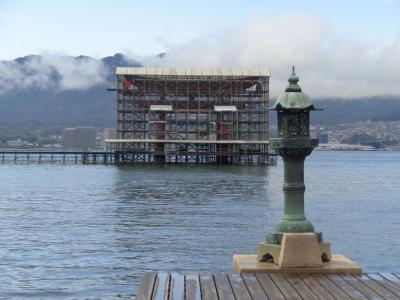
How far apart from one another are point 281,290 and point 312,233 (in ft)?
8.53

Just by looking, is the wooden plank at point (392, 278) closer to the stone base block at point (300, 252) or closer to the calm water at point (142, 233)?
the stone base block at point (300, 252)

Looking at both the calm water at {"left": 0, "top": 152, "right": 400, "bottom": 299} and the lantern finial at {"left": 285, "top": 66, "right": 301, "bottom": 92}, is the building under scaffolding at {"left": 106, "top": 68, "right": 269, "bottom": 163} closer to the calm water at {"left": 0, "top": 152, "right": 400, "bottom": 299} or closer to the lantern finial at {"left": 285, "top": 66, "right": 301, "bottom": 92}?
the calm water at {"left": 0, "top": 152, "right": 400, "bottom": 299}

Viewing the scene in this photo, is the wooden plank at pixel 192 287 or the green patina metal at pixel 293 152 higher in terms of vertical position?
the green patina metal at pixel 293 152

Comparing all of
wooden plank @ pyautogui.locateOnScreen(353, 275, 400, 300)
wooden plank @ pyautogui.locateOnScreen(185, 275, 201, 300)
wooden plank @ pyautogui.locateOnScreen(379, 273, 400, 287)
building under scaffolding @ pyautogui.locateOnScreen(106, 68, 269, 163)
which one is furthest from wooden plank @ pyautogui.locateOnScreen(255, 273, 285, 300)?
building under scaffolding @ pyautogui.locateOnScreen(106, 68, 269, 163)

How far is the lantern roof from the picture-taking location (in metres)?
14.8

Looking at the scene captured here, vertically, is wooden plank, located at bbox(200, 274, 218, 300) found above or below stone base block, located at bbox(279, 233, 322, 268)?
below

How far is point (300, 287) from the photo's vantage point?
1211 centimetres

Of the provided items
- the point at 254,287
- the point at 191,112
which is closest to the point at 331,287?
the point at 254,287

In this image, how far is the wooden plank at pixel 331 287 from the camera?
1138 centimetres

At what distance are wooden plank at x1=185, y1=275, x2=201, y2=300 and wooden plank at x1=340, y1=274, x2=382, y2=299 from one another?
261cm

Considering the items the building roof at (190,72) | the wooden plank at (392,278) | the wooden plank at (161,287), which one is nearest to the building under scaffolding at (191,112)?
the building roof at (190,72)

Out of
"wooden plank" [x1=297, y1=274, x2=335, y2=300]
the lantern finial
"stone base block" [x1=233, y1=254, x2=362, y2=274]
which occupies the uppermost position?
the lantern finial

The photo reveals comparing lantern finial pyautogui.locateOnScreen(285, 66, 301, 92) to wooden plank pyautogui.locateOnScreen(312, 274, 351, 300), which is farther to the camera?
lantern finial pyautogui.locateOnScreen(285, 66, 301, 92)

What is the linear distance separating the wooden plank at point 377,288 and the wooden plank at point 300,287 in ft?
3.47
